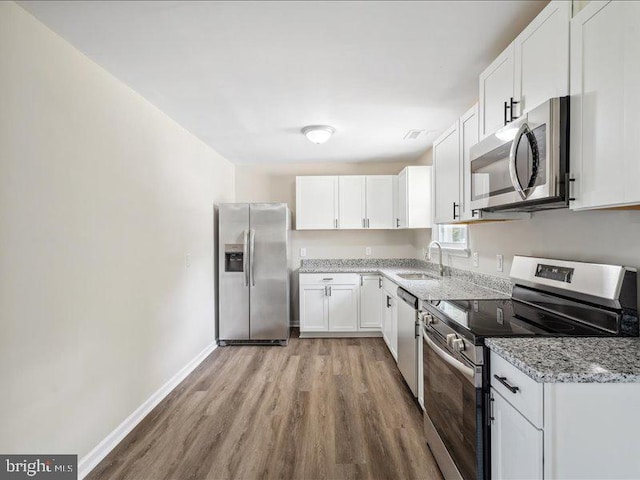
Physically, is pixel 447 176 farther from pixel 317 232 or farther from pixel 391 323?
pixel 317 232

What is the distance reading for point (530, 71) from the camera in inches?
56.1

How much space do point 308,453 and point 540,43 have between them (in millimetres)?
2485

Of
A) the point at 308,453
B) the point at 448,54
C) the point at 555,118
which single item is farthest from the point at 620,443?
the point at 448,54

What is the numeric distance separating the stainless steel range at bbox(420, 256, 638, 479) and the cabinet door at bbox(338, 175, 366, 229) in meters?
2.35

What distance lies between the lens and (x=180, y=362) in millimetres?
2883

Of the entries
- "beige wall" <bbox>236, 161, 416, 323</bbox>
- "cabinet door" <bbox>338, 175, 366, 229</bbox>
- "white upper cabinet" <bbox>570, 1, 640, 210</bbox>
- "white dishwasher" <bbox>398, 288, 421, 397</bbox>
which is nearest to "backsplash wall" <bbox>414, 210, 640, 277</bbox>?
"white upper cabinet" <bbox>570, 1, 640, 210</bbox>

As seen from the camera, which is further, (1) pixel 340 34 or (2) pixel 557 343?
(1) pixel 340 34

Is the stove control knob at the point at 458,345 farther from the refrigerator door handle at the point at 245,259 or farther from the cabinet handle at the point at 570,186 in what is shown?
the refrigerator door handle at the point at 245,259

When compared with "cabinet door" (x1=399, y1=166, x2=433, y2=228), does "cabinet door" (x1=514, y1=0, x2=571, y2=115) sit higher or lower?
higher

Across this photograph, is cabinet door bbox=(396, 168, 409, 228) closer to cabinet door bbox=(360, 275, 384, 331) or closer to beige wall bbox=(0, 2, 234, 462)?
cabinet door bbox=(360, 275, 384, 331)

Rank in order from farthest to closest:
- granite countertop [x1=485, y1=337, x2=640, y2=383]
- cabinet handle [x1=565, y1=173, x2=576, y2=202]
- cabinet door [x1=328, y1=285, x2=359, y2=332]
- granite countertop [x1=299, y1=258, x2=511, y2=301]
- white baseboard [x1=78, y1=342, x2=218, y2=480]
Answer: cabinet door [x1=328, y1=285, x2=359, y2=332]
granite countertop [x1=299, y1=258, x2=511, y2=301]
white baseboard [x1=78, y1=342, x2=218, y2=480]
cabinet handle [x1=565, y1=173, x2=576, y2=202]
granite countertop [x1=485, y1=337, x2=640, y2=383]

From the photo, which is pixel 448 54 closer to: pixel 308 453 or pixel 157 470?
pixel 308 453

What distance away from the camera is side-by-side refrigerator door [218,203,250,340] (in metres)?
3.75

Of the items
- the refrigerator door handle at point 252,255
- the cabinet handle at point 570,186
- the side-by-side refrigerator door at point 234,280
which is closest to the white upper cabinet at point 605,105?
the cabinet handle at point 570,186
